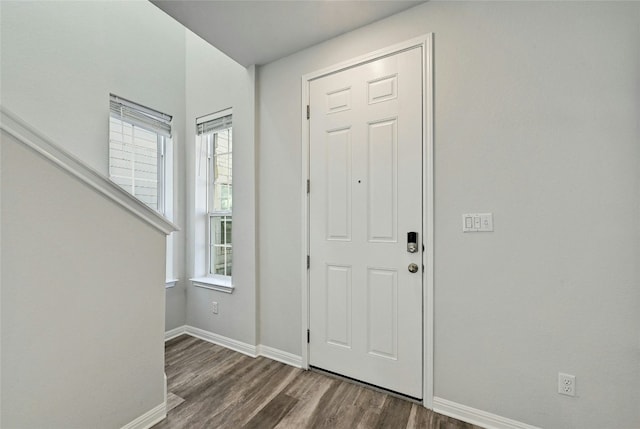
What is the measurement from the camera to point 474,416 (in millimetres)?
1673

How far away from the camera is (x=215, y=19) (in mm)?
1982

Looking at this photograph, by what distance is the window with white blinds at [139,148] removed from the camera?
2.57 meters

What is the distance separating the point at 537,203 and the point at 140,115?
3.32 metres

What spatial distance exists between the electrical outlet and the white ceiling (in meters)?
2.36

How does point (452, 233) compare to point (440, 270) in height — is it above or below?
above

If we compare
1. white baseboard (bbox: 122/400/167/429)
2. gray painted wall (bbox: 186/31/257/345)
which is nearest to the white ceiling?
gray painted wall (bbox: 186/31/257/345)

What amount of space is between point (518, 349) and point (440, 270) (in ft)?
1.89

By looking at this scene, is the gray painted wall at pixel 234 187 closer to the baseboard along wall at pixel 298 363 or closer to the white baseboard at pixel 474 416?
the baseboard along wall at pixel 298 363

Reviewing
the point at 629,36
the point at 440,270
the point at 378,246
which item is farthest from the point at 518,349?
the point at 629,36

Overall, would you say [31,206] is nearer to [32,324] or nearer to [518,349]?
[32,324]

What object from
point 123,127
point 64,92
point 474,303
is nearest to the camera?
point 474,303

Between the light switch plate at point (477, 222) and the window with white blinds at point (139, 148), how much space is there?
2.84 meters

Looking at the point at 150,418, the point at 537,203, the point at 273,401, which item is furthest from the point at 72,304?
the point at 537,203

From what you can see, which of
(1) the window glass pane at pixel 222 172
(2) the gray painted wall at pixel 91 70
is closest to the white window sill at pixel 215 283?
(2) the gray painted wall at pixel 91 70
